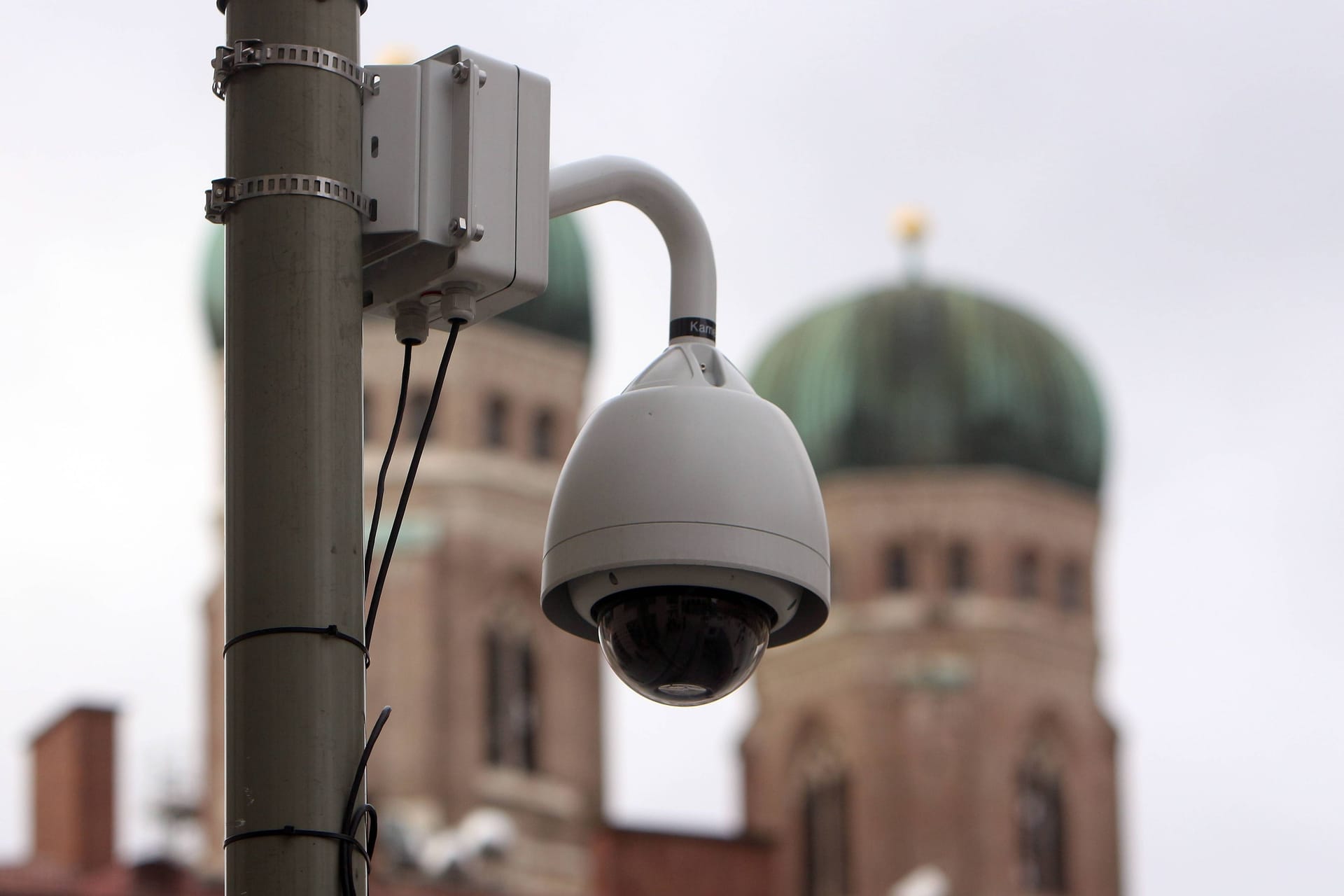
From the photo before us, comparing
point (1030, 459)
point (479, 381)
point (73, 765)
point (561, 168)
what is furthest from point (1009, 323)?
point (561, 168)

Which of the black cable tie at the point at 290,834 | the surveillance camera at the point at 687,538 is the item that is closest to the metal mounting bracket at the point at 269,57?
the surveillance camera at the point at 687,538

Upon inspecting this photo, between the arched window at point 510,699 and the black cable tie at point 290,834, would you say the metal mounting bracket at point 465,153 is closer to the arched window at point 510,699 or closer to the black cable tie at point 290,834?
the black cable tie at point 290,834

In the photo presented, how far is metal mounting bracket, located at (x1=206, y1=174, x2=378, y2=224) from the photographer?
421cm

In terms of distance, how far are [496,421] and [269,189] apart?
162 feet

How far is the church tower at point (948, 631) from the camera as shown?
59406 mm

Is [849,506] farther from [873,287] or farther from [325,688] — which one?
[325,688]

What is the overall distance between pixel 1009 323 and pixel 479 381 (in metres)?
12.1

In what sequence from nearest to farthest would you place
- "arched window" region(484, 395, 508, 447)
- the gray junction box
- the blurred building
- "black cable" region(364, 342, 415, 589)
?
"black cable" region(364, 342, 415, 589), the gray junction box, "arched window" region(484, 395, 508, 447), the blurred building

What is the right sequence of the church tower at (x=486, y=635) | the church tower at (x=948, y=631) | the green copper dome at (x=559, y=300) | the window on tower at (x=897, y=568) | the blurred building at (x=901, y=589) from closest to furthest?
the church tower at (x=486, y=635)
the blurred building at (x=901, y=589)
the green copper dome at (x=559, y=300)
the church tower at (x=948, y=631)
the window on tower at (x=897, y=568)

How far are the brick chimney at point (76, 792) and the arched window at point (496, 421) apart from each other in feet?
49.0

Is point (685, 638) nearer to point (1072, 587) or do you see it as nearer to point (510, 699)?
point (510, 699)

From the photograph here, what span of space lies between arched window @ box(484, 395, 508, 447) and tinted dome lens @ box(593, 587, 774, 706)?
4855cm

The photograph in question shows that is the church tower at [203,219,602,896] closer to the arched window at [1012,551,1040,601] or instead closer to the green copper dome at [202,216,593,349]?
the green copper dome at [202,216,593,349]

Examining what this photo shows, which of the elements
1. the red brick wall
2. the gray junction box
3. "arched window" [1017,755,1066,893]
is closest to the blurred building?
"arched window" [1017,755,1066,893]
